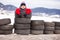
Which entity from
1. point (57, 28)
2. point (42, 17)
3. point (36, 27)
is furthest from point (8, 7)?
point (57, 28)

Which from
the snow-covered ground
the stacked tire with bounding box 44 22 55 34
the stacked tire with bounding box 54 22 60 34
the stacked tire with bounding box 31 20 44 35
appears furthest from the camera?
the snow-covered ground

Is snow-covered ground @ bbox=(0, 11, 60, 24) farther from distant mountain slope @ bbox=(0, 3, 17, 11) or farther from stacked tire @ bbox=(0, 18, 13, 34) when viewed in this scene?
stacked tire @ bbox=(0, 18, 13, 34)

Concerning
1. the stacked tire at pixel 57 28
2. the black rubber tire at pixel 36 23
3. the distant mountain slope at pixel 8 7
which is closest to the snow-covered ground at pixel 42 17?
the distant mountain slope at pixel 8 7

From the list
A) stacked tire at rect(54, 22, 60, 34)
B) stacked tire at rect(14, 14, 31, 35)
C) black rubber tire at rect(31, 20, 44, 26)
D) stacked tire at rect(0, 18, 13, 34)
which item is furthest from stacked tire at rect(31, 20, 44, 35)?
stacked tire at rect(0, 18, 13, 34)

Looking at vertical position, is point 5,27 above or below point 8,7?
below

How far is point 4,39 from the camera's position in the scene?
3250 millimetres

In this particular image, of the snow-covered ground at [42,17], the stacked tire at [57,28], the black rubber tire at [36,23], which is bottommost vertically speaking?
the stacked tire at [57,28]

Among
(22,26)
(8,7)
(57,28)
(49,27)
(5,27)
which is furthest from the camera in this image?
(8,7)

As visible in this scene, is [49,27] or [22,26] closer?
[22,26]

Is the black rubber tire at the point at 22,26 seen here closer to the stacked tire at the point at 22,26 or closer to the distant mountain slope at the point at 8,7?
the stacked tire at the point at 22,26

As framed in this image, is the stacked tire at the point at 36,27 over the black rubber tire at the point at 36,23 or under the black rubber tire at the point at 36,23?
under

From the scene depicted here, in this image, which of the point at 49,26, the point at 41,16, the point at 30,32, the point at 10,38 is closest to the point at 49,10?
the point at 41,16

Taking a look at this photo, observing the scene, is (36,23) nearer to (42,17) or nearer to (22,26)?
(22,26)

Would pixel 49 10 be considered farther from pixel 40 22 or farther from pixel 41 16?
pixel 40 22
